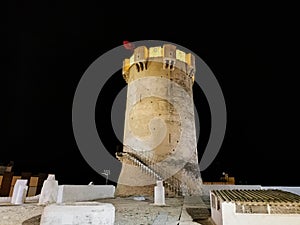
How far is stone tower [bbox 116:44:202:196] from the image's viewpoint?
15780mm

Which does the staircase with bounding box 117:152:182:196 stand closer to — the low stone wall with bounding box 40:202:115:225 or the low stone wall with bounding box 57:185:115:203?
the low stone wall with bounding box 57:185:115:203

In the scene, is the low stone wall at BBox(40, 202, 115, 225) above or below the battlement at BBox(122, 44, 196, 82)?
below

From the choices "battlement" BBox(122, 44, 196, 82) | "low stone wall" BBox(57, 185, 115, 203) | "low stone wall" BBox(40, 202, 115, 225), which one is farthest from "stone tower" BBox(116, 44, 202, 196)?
"low stone wall" BBox(40, 202, 115, 225)

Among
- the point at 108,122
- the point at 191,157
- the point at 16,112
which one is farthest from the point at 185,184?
the point at 16,112

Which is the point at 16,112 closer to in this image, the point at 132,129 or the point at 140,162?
the point at 132,129

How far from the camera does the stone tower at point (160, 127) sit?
621 inches

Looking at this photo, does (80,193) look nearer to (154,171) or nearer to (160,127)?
(154,171)

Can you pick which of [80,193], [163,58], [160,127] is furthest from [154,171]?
[163,58]

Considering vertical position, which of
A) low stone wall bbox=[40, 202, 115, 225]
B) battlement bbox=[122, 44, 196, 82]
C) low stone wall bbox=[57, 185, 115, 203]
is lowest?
low stone wall bbox=[40, 202, 115, 225]

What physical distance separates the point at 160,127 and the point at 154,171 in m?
3.31

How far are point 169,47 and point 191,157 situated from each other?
892 centimetres

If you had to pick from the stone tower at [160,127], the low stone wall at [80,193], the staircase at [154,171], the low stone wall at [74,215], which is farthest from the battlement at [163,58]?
the low stone wall at [74,215]

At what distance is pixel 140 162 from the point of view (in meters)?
15.7

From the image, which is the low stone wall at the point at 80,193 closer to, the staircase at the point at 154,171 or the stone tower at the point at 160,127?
the staircase at the point at 154,171
